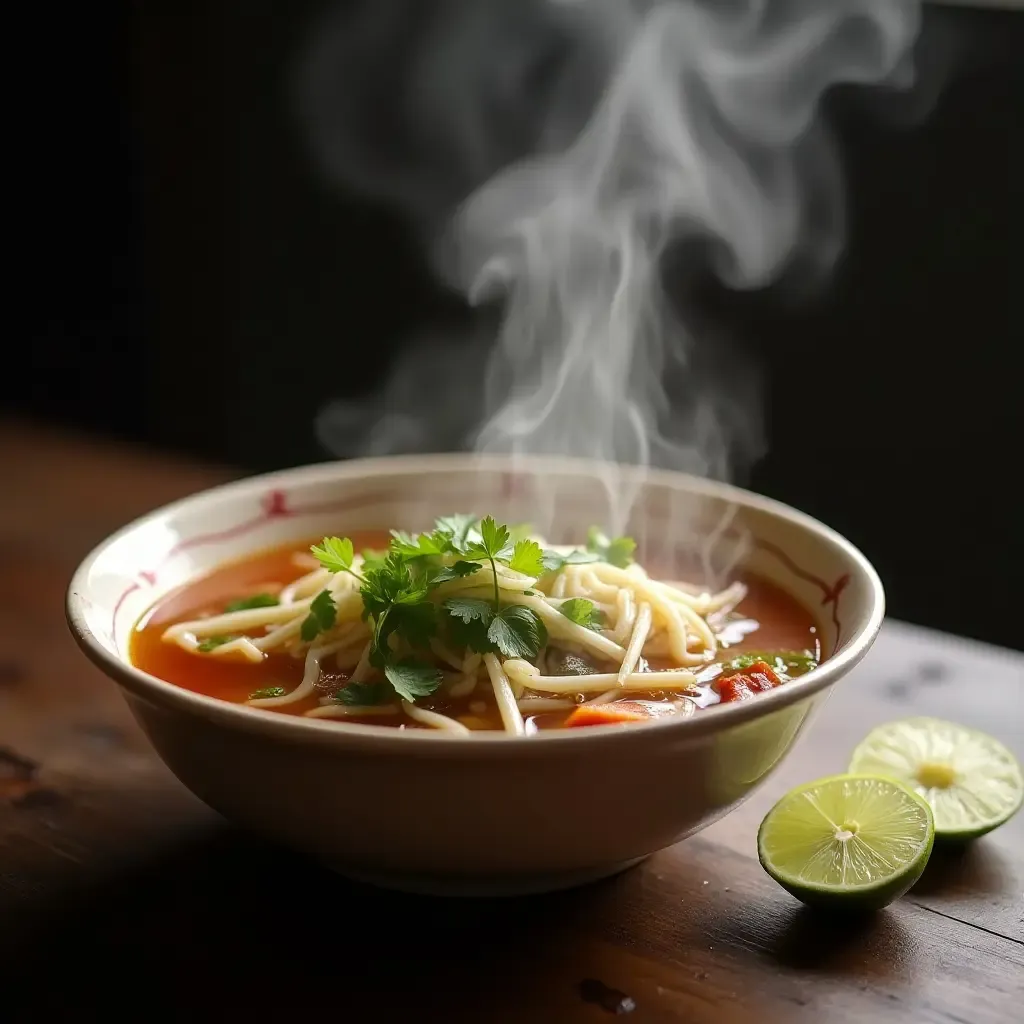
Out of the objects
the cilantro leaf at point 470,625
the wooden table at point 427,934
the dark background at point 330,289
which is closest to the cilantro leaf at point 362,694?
the cilantro leaf at point 470,625

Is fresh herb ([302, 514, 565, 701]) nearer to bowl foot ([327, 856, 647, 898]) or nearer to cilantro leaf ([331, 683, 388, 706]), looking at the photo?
cilantro leaf ([331, 683, 388, 706])

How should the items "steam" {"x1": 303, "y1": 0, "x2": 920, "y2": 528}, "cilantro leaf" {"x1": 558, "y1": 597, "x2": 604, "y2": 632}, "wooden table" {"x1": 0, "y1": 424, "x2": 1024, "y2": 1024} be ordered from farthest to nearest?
"steam" {"x1": 303, "y1": 0, "x2": 920, "y2": 528} < "cilantro leaf" {"x1": 558, "y1": 597, "x2": 604, "y2": 632} < "wooden table" {"x1": 0, "y1": 424, "x2": 1024, "y2": 1024}

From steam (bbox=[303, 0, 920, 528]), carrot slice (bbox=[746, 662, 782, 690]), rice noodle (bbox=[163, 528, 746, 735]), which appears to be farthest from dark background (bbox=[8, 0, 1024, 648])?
carrot slice (bbox=[746, 662, 782, 690])

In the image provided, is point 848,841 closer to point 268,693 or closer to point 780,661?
point 780,661

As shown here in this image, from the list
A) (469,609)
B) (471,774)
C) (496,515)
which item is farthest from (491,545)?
(496,515)

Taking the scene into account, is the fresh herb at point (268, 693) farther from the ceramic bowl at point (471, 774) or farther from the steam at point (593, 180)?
the steam at point (593, 180)

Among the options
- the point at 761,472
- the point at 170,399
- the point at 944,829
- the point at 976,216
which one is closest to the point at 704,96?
the point at 976,216
